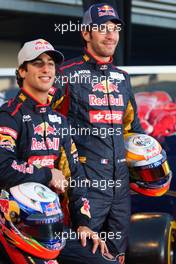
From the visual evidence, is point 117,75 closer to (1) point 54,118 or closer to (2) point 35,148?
(1) point 54,118

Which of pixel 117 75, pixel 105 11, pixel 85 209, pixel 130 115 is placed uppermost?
pixel 105 11

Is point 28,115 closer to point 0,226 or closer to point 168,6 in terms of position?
point 0,226

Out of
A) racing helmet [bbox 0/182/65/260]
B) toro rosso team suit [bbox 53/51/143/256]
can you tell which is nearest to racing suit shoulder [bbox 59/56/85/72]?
toro rosso team suit [bbox 53/51/143/256]

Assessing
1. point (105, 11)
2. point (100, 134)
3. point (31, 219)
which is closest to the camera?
point (31, 219)

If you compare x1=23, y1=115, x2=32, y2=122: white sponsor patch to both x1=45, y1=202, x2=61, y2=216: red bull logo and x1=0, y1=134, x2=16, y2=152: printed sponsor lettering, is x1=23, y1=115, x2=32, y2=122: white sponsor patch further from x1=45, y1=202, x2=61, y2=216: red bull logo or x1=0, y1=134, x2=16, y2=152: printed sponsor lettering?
x1=45, y1=202, x2=61, y2=216: red bull logo

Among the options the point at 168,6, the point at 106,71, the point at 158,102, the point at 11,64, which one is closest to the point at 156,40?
the point at 168,6

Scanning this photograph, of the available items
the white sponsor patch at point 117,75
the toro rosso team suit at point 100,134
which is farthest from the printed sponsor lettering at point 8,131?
the white sponsor patch at point 117,75

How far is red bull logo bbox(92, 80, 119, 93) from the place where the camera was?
3734 millimetres

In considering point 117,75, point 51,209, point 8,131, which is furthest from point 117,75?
point 51,209

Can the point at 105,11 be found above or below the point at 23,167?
above

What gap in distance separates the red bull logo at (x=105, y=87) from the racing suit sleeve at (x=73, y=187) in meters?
0.44

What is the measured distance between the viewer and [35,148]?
10.4 ft

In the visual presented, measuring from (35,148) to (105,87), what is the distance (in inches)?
29.6

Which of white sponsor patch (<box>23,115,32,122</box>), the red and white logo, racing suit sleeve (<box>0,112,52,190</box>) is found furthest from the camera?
the red and white logo
